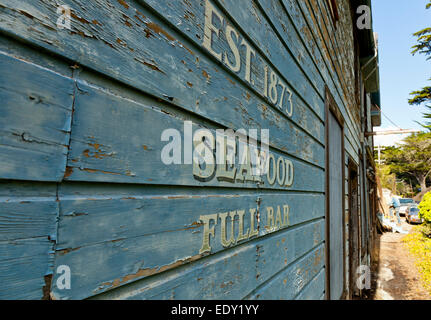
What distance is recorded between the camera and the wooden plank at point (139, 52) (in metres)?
0.51

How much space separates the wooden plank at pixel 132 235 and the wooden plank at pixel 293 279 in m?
0.49

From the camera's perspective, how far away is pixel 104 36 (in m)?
0.62

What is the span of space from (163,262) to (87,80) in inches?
20.5

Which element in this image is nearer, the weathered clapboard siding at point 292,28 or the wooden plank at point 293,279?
the wooden plank at point 293,279

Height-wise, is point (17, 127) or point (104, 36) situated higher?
point (104, 36)

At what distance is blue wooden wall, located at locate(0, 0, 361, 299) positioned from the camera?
48 cm

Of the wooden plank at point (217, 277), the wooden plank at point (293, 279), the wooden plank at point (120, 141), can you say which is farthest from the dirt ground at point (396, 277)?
the wooden plank at point (120, 141)

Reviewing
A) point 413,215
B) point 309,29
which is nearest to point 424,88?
point 413,215

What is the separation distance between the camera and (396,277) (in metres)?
8.19

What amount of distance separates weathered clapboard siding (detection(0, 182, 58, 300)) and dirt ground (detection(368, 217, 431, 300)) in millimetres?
7733

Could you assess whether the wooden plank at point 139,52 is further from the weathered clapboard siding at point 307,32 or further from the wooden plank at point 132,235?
the weathered clapboard siding at point 307,32
